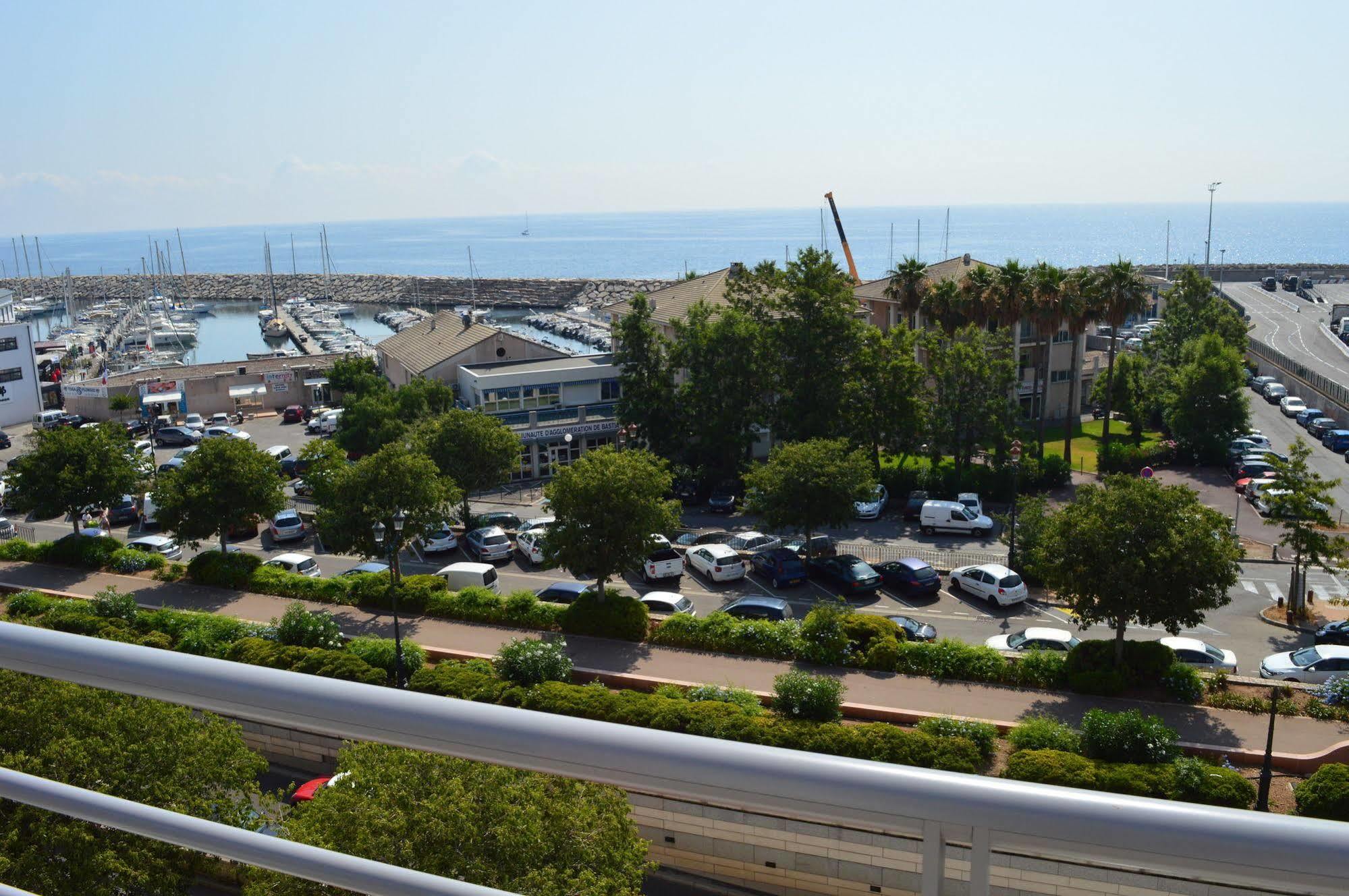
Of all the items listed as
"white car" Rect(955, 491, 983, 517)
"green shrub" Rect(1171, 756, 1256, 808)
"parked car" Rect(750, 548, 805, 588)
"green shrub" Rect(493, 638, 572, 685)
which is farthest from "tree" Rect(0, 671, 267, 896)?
"white car" Rect(955, 491, 983, 517)

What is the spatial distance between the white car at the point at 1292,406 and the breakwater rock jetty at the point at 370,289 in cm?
7524

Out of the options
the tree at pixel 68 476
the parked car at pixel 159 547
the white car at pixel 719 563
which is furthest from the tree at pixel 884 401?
the tree at pixel 68 476

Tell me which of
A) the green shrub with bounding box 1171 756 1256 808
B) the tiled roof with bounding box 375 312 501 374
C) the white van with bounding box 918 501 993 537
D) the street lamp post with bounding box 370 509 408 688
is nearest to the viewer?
the green shrub with bounding box 1171 756 1256 808

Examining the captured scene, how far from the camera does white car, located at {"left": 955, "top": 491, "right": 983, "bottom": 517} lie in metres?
34.2

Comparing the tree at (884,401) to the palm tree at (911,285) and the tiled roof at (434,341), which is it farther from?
the tiled roof at (434,341)

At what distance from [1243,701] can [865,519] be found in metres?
17.9

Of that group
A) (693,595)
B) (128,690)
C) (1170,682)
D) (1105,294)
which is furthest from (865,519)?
(128,690)

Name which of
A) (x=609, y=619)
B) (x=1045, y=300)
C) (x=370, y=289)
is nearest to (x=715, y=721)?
(x=609, y=619)

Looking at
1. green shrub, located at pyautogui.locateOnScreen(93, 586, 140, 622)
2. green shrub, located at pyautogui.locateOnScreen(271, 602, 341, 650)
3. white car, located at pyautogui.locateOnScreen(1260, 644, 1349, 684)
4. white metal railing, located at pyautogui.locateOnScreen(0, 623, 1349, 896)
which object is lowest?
white car, located at pyautogui.locateOnScreen(1260, 644, 1349, 684)

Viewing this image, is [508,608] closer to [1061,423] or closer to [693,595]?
[693,595]

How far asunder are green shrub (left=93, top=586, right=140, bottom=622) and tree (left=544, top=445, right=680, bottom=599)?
813 cm

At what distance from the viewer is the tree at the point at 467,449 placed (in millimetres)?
32562

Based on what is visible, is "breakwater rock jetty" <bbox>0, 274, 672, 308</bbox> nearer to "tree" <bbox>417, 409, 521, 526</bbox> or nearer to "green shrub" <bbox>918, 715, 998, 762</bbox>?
"tree" <bbox>417, 409, 521, 526</bbox>

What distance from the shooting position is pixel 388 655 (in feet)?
62.3
